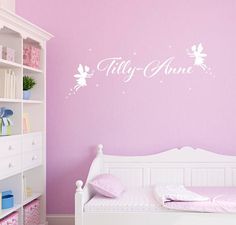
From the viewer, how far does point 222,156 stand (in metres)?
3.38

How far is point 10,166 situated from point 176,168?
137 cm

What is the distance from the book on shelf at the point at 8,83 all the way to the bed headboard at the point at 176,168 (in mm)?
932

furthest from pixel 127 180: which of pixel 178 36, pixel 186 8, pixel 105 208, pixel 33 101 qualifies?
pixel 186 8

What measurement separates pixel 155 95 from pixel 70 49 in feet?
2.74

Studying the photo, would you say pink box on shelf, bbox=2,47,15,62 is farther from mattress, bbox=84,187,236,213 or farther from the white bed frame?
mattress, bbox=84,187,236,213

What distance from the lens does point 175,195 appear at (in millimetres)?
2768


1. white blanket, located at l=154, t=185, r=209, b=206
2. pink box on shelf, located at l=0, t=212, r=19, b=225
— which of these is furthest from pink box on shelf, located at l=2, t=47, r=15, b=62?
white blanket, located at l=154, t=185, r=209, b=206

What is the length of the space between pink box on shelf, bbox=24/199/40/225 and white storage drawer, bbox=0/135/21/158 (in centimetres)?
51

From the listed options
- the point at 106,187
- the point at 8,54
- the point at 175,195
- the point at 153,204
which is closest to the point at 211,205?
the point at 175,195

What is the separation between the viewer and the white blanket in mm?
2738

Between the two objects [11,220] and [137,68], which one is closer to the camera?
[11,220]

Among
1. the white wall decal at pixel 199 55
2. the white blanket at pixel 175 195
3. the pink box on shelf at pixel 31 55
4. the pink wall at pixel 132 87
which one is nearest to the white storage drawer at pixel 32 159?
the pink wall at pixel 132 87

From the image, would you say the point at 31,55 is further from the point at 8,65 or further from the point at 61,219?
the point at 61,219

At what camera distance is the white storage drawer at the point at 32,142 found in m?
3.05
